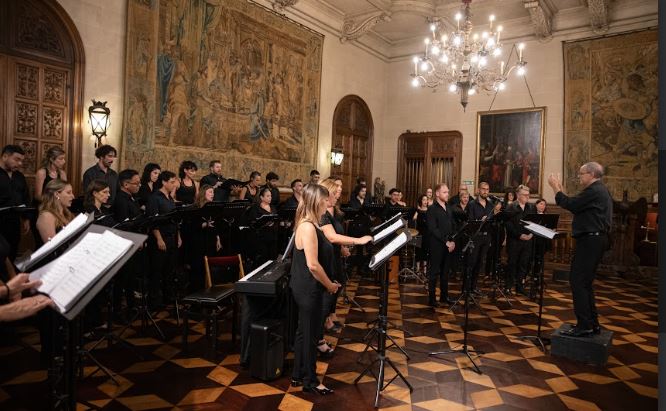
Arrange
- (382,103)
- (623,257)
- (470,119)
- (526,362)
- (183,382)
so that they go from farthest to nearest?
(382,103), (470,119), (623,257), (526,362), (183,382)

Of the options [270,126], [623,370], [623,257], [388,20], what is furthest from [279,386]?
[388,20]

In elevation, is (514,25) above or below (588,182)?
above

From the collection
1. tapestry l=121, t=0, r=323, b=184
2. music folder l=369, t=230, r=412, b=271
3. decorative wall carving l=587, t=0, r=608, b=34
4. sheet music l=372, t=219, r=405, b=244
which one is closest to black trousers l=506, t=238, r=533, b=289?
sheet music l=372, t=219, r=405, b=244

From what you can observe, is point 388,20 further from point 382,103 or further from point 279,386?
point 279,386

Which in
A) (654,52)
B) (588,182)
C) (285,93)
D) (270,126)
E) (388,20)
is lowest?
(588,182)

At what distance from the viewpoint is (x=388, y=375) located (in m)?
4.24

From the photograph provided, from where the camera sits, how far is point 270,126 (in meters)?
11.1

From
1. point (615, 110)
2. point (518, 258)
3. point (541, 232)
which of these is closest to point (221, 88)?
point (518, 258)

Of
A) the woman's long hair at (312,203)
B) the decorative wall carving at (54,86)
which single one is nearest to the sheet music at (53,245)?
the woman's long hair at (312,203)

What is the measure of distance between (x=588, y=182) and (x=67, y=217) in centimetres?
529

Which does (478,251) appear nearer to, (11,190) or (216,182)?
(216,182)

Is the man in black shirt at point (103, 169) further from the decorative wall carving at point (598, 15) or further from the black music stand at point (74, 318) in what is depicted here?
the decorative wall carving at point (598, 15)

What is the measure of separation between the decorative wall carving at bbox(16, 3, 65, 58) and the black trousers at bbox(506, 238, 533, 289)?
803 cm

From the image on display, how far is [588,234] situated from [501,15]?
9636mm
